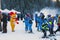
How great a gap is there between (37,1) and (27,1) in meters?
3.78

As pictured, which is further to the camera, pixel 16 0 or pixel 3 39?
pixel 16 0

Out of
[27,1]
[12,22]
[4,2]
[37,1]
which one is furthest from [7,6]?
[12,22]

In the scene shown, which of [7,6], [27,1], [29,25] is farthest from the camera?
[27,1]

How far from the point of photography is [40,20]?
1753cm

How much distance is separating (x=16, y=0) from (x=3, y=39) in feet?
136

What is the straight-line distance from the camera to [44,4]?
5931 centimetres

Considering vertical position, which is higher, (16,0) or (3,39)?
(16,0)

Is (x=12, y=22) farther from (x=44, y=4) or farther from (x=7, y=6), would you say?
(x=44, y=4)

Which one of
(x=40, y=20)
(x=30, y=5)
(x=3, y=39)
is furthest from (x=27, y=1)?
(x=3, y=39)

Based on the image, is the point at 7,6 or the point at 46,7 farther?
the point at 46,7

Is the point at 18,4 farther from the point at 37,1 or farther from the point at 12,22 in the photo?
the point at 12,22

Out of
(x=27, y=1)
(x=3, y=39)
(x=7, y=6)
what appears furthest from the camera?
(x=27, y=1)

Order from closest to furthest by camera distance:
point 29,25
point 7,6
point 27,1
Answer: point 29,25 → point 7,6 → point 27,1

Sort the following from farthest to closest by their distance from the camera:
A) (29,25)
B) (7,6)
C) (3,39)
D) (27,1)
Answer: (27,1) → (7,6) → (29,25) → (3,39)
